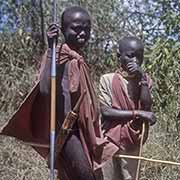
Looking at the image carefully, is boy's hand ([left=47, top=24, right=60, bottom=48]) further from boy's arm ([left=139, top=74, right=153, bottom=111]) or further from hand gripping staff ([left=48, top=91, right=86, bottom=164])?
boy's arm ([left=139, top=74, right=153, bottom=111])

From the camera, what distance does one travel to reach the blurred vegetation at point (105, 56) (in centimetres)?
628

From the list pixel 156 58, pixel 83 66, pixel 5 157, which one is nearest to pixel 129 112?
pixel 83 66

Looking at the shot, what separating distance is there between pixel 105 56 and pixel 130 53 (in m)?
4.68

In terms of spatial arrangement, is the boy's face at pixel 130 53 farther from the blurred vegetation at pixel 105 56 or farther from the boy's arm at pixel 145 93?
the blurred vegetation at pixel 105 56

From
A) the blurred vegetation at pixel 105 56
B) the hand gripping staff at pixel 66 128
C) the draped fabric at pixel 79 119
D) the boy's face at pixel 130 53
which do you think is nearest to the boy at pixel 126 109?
the boy's face at pixel 130 53

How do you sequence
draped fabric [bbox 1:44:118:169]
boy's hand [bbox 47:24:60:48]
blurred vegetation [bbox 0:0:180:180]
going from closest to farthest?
boy's hand [bbox 47:24:60:48] → draped fabric [bbox 1:44:118:169] → blurred vegetation [bbox 0:0:180:180]

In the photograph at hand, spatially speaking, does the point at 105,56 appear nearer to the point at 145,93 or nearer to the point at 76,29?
the point at 145,93

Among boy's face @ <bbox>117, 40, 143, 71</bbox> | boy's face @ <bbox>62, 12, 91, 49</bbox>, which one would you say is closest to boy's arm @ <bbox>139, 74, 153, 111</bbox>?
boy's face @ <bbox>117, 40, 143, 71</bbox>

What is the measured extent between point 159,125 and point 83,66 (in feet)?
11.2

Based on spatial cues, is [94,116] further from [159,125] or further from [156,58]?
[159,125]

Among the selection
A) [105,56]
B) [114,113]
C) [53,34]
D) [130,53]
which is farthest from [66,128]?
[105,56]

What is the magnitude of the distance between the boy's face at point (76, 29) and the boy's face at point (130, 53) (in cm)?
49

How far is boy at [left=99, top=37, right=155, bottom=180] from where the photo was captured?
414cm

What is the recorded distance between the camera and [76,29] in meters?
3.69
